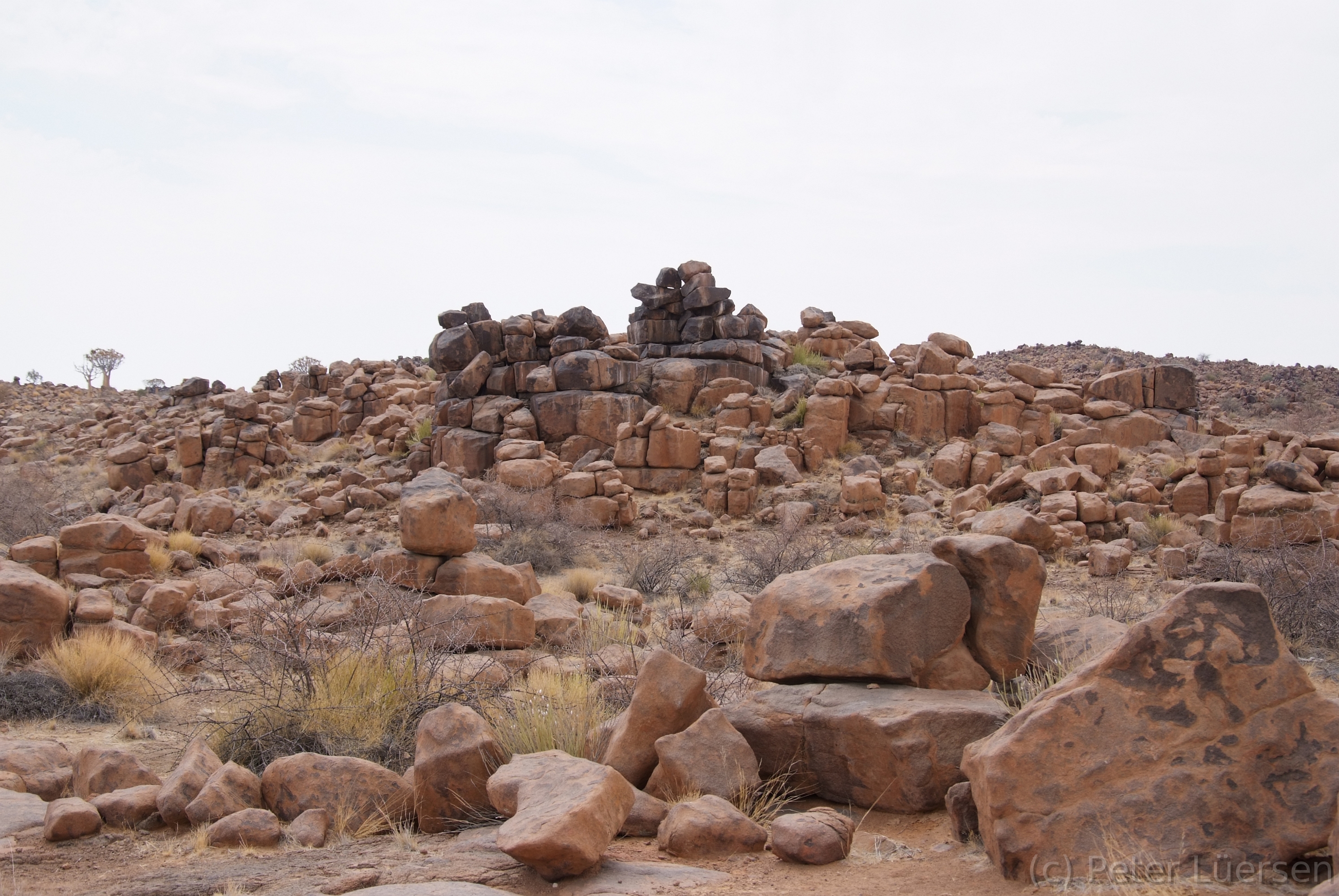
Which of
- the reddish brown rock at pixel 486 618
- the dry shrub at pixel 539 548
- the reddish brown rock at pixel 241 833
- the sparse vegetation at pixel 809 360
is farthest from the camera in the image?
the sparse vegetation at pixel 809 360

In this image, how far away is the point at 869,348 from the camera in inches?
1093

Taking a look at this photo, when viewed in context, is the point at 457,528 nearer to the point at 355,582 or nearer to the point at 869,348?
the point at 355,582

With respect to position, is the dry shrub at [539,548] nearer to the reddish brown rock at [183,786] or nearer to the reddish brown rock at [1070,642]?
the reddish brown rock at [183,786]

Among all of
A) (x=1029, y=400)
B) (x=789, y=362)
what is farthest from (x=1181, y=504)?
(x=789, y=362)

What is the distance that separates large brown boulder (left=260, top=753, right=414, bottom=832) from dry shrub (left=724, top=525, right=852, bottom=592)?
7.04 metres

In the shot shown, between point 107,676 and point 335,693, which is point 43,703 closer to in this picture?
point 107,676

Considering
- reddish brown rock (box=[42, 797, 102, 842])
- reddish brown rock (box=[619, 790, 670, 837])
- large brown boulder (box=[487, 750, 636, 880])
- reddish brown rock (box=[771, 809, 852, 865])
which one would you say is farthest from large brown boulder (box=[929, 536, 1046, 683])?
reddish brown rock (box=[42, 797, 102, 842])

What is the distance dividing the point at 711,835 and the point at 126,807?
3271mm

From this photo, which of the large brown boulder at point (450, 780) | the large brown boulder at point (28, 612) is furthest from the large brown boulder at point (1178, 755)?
the large brown boulder at point (28, 612)

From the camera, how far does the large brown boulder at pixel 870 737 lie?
516cm

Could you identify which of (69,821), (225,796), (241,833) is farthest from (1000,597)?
(69,821)

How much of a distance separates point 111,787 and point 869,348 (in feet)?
79.9

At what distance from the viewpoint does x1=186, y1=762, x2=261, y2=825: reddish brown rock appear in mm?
5199

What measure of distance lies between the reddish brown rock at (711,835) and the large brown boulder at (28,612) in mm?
7978
